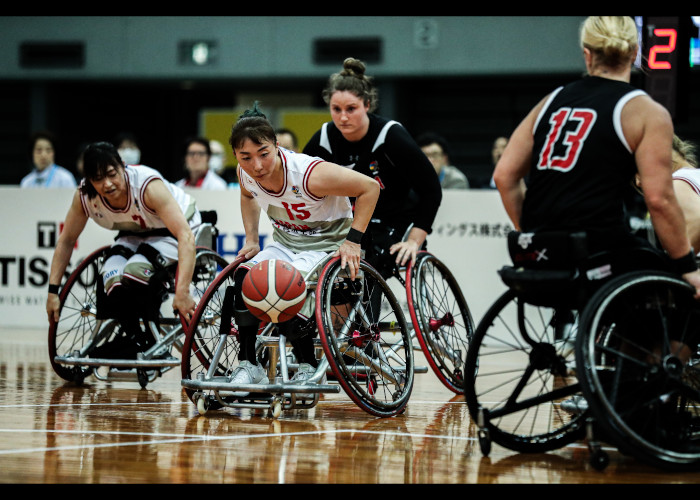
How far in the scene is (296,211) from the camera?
417cm

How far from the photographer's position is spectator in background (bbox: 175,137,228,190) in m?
8.29

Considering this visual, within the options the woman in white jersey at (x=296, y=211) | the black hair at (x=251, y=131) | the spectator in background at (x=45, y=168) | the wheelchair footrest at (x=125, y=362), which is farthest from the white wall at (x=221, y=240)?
the black hair at (x=251, y=131)

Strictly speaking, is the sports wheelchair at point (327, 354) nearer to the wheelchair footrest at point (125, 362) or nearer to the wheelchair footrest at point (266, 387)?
the wheelchair footrest at point (266, 387)

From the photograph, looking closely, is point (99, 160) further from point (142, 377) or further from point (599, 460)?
point (599, 460)

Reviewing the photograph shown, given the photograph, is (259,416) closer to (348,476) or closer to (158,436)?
(158,436)

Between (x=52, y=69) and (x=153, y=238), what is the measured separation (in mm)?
9489

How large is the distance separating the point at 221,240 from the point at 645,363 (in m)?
4.91

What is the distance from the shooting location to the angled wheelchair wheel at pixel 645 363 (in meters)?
2.82

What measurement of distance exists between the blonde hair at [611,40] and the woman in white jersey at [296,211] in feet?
3.91

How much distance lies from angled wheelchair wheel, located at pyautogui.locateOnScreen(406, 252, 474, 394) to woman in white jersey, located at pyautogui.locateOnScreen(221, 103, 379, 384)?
1.52 feet

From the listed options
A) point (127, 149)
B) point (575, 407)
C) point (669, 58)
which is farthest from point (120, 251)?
point (127, 149)

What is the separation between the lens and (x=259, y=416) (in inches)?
163

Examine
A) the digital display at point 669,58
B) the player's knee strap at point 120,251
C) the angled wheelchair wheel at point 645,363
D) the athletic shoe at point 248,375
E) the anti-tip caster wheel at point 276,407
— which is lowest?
the anti-tip caster wheel at point 276,407
